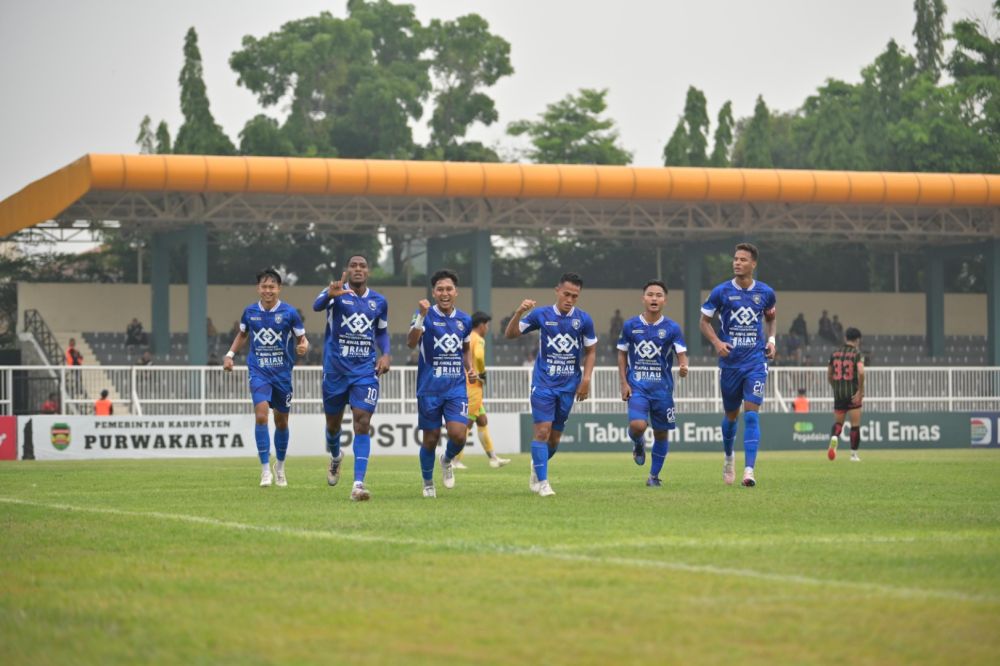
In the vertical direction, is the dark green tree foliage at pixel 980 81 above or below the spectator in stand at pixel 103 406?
above

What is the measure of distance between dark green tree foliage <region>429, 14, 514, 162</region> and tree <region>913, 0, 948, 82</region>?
20.2 m

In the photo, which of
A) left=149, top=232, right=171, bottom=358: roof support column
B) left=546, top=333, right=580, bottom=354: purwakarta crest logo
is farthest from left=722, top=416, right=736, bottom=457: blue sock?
left=149, top=232, right=171, bottom=358: roof support column

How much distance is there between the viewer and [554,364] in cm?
1545

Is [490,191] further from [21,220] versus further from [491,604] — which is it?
[491,604]

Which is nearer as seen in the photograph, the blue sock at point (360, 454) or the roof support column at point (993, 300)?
the blue sock at point (360, 454)

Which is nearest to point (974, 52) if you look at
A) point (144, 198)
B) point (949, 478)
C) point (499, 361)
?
point (499, 361)

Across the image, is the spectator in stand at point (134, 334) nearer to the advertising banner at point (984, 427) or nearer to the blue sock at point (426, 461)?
the advertising banner at point (984, 427)

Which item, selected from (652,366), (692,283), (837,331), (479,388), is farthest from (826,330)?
(652,366)

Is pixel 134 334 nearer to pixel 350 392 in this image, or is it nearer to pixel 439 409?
pixel 350 392

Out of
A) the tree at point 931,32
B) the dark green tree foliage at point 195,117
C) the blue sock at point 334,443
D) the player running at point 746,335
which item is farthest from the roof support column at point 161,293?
the tree at point 931,32

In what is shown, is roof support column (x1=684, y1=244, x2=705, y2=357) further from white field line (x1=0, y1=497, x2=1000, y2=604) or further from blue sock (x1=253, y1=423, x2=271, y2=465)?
white field line (x1=0, y1=497, x2=1000, y2=604)

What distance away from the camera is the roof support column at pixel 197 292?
46.7 m

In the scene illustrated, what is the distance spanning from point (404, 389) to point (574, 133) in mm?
39352

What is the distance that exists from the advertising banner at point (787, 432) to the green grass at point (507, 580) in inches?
868
